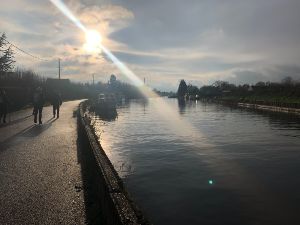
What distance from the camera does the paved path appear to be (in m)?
7.70

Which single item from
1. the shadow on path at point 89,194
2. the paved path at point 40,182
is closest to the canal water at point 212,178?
the shadow on path at point 89,194

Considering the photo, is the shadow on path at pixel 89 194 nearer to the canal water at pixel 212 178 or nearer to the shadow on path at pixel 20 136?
the canal water at pixel 212 178

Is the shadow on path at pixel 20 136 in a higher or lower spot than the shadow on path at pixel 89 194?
higher

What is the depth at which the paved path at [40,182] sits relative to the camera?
7699 millimetres

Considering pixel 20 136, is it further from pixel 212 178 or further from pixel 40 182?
pixel 212 178

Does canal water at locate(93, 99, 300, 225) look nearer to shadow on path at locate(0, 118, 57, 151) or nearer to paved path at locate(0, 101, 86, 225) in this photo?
paved path at locate(0, 101, 86, 225)

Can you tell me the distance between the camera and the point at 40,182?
32.8ft

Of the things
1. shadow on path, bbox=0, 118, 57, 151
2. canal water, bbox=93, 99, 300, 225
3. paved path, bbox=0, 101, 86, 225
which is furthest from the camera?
shadow on path, bbox=0, 118, 57, 151

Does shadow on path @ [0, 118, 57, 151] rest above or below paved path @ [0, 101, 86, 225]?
above

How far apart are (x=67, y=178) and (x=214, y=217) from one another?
12.7ft

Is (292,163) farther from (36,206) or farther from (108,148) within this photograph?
(36,206)

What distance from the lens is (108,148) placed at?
21.5 metres

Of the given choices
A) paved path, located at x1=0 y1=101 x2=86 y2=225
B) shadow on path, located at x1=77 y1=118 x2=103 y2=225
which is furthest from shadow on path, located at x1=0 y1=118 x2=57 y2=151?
shadow on path, located at x1=77 y1=118 x2=103 y2=225

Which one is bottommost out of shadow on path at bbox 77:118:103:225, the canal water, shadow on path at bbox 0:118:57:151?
the canal water
